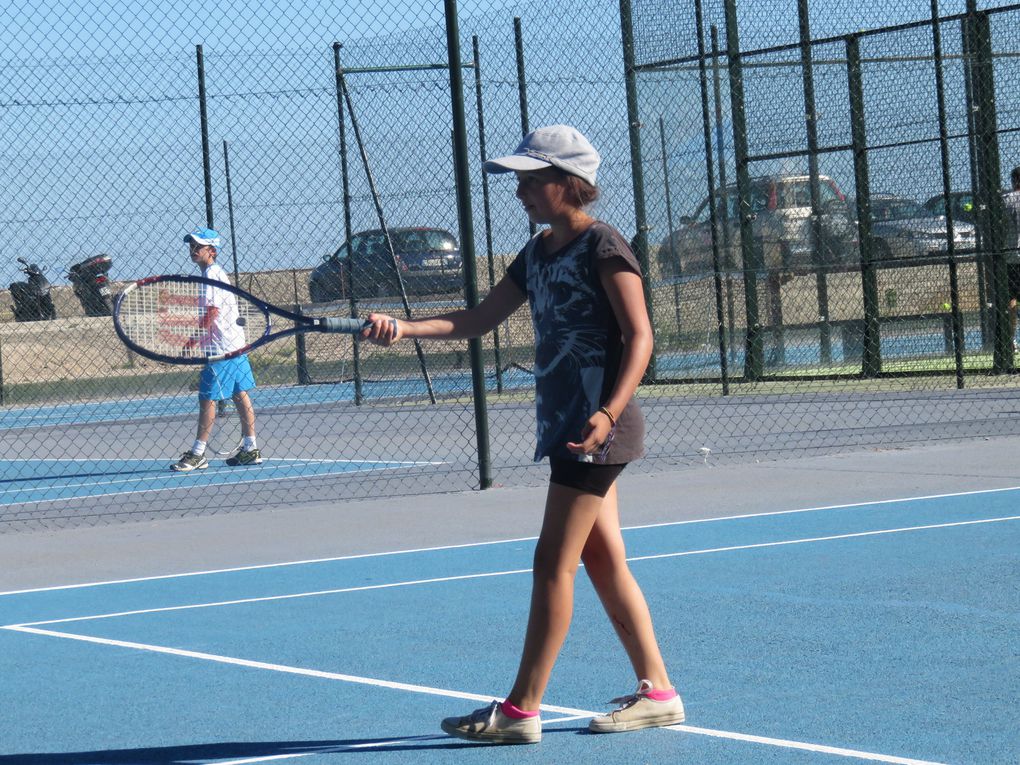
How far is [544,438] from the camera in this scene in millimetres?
4359

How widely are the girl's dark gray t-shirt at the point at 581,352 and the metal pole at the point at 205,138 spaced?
698cm

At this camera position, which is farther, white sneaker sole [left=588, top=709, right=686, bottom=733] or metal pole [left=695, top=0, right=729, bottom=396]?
metal pole [left=695, top=0, right=729, bottom=396]

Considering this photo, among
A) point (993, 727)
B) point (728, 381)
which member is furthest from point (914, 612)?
point (728, 381)

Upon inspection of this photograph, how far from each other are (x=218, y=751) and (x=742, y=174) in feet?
39.5

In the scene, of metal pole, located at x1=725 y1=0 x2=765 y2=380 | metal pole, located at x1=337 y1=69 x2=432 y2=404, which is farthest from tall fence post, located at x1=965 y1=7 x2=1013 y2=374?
metal pole, located at x1=337 y1=69 x2=432 y2=404

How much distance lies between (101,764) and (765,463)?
6.61m

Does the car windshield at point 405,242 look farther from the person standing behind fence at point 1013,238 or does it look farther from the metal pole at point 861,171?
the person standing behind fence at point 1013,238

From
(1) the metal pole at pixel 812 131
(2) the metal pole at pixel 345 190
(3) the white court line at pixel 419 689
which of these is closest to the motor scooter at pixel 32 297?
(2) the metal pole at pixel 345 190

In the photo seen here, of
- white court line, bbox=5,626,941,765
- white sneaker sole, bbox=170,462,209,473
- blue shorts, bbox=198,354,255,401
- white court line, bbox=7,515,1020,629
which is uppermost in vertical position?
blue shorts, bbox=198,354,255,401

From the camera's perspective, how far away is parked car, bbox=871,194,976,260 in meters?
15.0

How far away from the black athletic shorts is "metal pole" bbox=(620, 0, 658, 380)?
35.9 feet

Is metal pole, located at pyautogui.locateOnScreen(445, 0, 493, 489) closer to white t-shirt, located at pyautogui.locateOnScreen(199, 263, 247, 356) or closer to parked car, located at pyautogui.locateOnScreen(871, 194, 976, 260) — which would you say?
white t-shirt, located at pyautogui.locateOnScreen(199, 263, 247, 356)

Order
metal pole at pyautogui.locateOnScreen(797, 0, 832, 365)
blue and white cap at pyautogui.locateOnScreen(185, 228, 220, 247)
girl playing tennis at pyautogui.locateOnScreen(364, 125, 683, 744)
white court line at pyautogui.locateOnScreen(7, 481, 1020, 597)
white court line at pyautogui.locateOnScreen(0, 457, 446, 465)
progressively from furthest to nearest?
1. metal pole at pyautogui.locateOnScreen(797, 0, 832, 365)
2. white court line at pyautogui.locateOnScreen(0, 457, 446, 465)
3. blue and white cap at pyautogui.locateOnScreen(185, 228, 220, 247)
4. white court line at pyautogui.locateOnScreen(7, 481, 1020, 597)
5. girl playing tennis at pyautogui.locateOnScreen(364, 125, 683, 744)

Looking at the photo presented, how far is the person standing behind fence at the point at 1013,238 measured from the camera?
1478 cm
